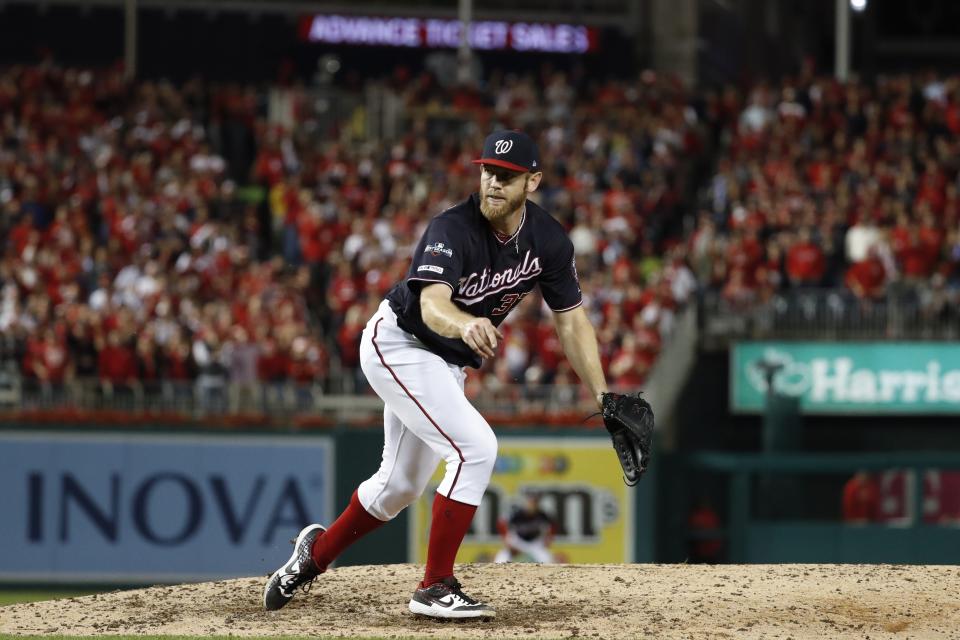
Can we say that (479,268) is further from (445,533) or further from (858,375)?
(858,375)

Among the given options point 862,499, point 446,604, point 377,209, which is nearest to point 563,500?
point 862,499

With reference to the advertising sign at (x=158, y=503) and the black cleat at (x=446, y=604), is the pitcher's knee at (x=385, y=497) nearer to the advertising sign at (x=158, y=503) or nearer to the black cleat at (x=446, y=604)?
the black cleat at (x=446, y=604)

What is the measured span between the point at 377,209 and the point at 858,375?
6.09m

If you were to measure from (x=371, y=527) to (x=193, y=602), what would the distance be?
1045 millimetres

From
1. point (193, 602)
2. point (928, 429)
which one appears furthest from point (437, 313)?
point (928, 429)

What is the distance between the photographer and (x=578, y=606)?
7289mm

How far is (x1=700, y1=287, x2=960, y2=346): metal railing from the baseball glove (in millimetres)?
10582

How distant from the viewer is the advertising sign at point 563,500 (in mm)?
15680

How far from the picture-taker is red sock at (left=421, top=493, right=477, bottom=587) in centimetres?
683

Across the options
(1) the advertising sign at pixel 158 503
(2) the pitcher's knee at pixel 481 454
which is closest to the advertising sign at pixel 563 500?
(1) the advertising sign at pixel 158 503

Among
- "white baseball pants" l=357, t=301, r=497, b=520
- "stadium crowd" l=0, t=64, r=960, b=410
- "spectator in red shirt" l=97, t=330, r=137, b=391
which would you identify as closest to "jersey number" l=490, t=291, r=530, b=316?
"white baseball pants" l=357, t=301, r=497, b=520

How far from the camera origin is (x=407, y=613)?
714 cm

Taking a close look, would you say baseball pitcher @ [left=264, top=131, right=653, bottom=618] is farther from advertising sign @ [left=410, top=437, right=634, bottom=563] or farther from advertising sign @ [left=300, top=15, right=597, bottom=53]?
advertising sign @ [left=300, top=15, right=597, bottom=53]

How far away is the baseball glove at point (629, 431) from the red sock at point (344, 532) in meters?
1.16
